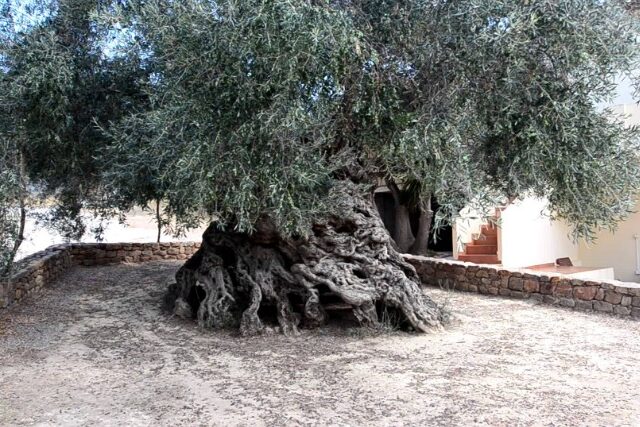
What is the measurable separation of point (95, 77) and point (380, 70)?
4.05 meters

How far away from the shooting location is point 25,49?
6000 mm

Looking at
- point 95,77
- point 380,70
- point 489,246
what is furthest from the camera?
point 489,246

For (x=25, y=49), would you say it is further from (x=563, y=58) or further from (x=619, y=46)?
(x=619, y=46)

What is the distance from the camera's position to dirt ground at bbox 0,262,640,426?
4.09 metres

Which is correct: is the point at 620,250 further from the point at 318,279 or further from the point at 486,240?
the point at 318,279

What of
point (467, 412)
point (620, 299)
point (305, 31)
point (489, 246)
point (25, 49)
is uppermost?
point (25, 49)

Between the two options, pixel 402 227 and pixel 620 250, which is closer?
pixel 620 250

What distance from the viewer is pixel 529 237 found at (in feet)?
39.8

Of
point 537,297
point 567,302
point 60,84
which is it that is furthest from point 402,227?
point 60,84

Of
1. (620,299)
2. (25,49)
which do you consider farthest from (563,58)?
(25,49)

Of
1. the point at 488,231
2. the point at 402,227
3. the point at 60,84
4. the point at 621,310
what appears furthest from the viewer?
the point at 402,227

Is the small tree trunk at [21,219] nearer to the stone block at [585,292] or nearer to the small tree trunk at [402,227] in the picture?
the stone block at [585,292]

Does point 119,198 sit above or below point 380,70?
below

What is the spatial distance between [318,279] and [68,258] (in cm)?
897
